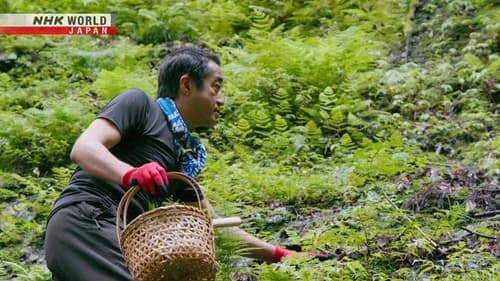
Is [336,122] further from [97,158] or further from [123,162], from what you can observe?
[97,158]

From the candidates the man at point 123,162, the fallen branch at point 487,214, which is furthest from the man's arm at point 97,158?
the fallen branch at point 487,214

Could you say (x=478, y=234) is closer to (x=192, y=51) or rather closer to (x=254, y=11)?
(x=192, y=51)

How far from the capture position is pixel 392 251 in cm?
507

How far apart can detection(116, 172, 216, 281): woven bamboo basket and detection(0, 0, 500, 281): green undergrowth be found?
661 mm

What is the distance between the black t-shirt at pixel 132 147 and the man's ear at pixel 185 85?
23 centimetres

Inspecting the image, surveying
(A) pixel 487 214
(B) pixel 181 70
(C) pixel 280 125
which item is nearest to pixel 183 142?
(B) pixel 181 70

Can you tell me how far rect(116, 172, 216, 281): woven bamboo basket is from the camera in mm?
3291

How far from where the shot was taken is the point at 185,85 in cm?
A: 435

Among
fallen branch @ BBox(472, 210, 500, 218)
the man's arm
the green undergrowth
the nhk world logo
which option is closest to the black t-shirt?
the man's arm

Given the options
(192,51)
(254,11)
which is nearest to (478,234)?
(192,51)

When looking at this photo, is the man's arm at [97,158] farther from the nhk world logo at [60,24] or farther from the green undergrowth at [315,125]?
the nhk world logo at [60,24]

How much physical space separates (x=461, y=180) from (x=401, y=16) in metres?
4.27

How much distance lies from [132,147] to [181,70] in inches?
23.0

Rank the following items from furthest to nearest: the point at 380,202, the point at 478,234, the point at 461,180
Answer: the point at 461,180 → the point at 380,202 → the point at 478,234
